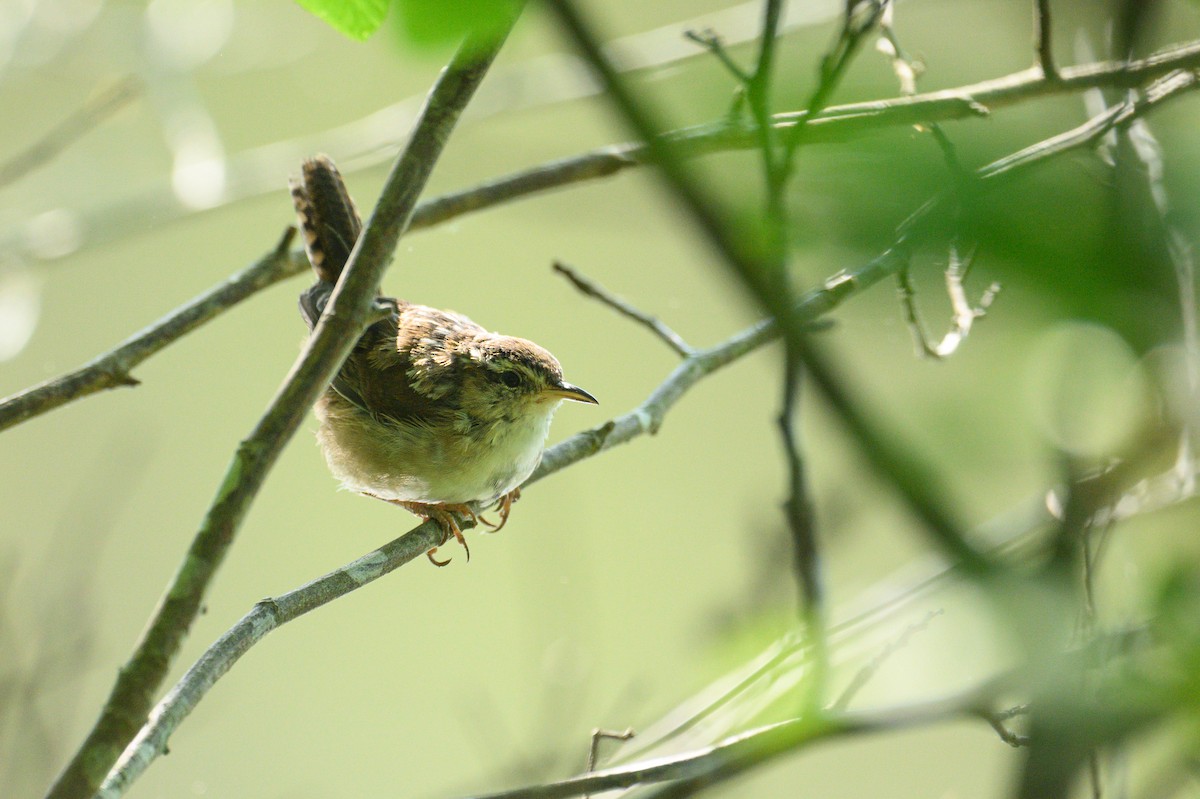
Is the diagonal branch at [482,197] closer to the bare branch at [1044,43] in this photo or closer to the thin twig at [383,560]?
the bare branch at [1044,43]

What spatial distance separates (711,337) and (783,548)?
115 inches

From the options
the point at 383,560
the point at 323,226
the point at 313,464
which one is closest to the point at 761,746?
the point at 383,560

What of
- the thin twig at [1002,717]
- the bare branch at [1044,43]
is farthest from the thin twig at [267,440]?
the bare branch at [1044,43]

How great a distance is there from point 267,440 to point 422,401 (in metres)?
1.95

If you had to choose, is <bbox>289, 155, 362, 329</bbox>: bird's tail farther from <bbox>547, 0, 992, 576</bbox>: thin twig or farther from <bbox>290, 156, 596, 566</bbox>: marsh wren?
<bbox>547, 0, 992, 576</bbox>: thin twig

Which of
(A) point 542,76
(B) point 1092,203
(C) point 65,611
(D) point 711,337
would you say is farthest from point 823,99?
(D) point 711,337

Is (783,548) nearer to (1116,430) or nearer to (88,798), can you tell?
(1116,430)

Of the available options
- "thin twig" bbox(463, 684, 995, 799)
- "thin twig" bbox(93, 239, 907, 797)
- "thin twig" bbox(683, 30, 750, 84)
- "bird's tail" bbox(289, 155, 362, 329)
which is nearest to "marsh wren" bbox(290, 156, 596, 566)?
"bird's tail" bbox(289, 155, 362, 329)

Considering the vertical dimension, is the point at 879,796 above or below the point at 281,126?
below

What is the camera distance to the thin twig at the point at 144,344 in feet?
8.09

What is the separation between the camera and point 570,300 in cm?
594

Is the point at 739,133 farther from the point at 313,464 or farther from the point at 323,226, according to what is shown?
the point at 313,464

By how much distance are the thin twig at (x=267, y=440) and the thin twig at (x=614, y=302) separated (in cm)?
136

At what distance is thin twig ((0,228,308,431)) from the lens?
2467mm
